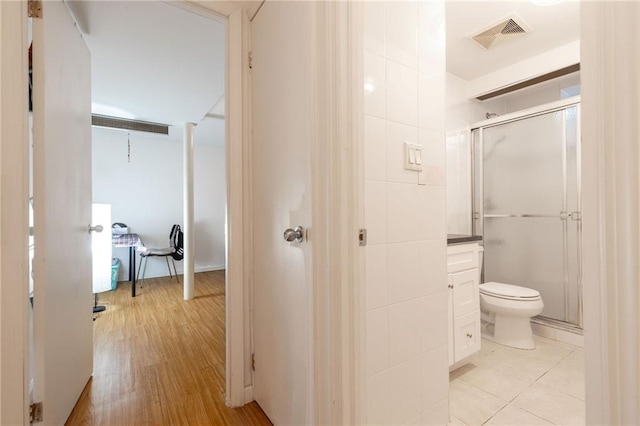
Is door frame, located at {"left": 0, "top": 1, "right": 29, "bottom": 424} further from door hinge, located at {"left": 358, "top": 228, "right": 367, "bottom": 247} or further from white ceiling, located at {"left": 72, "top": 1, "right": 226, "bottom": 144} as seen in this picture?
door hinge, located at {"left": 358, "top": 228, "right": 367, "bottom": 247}

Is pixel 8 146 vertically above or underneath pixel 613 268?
above

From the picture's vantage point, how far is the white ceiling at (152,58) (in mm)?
1805

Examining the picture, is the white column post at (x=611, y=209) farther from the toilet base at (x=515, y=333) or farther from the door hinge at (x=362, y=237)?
the toilet base at (x=515, y=333)

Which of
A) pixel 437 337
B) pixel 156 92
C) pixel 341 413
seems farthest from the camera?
pixel 156 92

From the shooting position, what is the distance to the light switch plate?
1258mm

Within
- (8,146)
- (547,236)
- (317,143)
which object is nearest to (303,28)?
(317,143)

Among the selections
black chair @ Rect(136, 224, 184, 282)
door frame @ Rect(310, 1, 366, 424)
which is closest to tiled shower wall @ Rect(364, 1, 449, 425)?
door frame @ Rect(310, 1, 366, 424)

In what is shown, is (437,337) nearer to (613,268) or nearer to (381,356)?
(381,356)

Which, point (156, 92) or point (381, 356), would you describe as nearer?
point (381, 356)

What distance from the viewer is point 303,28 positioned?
1.11 meters

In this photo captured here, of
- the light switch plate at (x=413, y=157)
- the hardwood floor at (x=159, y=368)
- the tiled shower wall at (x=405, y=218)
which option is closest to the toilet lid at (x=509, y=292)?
the tiled shower wall at (x=405, y=218)

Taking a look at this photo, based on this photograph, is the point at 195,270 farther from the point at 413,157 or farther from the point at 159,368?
the point at 413,157

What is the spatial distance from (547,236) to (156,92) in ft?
12.7

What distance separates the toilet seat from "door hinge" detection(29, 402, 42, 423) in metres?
2.75
